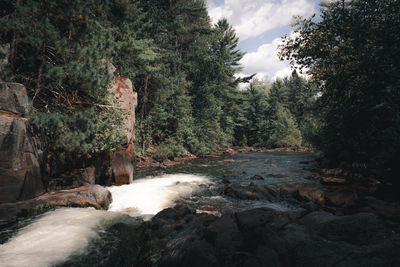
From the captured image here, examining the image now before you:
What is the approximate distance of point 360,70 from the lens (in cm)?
802

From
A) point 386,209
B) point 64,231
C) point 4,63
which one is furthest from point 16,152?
point 386,209

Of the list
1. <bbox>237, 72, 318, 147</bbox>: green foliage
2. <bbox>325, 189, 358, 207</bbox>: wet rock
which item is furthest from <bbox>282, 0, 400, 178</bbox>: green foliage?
<bbox>237, 72, 318, 147</bbox>: green foliage

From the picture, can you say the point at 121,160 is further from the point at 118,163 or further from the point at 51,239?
the point at 51,239

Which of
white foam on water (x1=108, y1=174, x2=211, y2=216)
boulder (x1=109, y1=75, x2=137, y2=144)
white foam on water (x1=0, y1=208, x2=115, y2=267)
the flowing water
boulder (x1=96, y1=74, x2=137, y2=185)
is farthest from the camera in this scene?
boulder (x1=109, y1=75, x2=137, y2=144)

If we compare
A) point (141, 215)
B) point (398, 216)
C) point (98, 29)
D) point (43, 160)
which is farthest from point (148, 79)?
point (398, 216)

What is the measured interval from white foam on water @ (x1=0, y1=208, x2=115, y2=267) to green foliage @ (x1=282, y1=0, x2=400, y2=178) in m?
9.28

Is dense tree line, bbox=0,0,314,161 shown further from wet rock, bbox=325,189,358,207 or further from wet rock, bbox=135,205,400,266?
wet rock, bbox=325,189,358,207

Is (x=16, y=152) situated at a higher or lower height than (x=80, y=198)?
higher

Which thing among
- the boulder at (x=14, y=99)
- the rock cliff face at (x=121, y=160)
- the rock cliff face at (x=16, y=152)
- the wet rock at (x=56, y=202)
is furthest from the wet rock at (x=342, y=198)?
the boulder at (x=14, y=99)

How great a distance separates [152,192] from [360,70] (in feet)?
32.3

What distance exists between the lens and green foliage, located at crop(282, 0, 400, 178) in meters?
7.13

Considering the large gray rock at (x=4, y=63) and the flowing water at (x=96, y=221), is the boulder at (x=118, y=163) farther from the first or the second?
the large gray rock at (x=4, y=63)

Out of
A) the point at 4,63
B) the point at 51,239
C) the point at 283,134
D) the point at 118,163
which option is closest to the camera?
the point at 51,239

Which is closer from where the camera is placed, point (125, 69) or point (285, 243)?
point (285, 243)
